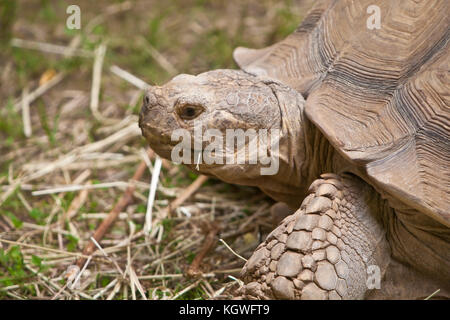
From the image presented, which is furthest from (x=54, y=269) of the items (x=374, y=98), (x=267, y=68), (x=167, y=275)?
(x=374, y=98)

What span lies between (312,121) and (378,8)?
1.95ft

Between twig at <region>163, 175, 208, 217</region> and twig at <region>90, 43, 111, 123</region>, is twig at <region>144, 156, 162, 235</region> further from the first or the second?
twig at <region>90, 43, 111, 123</region>

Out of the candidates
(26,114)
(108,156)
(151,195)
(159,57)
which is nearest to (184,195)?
(151,195)

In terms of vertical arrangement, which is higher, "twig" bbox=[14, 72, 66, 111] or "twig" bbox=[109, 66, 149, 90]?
"twig" bbox=[109, 66, 149, 90]

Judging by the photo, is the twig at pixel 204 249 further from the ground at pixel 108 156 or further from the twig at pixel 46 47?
the twig at pixel 46 47

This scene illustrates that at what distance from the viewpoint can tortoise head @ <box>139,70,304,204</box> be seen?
6.89 feet

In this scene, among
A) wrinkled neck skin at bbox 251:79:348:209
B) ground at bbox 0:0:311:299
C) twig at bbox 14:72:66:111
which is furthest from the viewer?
twig at bbox 14:72:66:111

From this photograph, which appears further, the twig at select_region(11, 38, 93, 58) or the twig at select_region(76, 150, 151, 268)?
the twig at select_region(11, 38, 93, 58)

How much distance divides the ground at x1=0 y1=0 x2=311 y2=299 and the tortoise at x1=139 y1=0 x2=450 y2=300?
53 cm

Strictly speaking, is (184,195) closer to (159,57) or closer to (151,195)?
(151,195)

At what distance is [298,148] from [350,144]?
342 millimetres

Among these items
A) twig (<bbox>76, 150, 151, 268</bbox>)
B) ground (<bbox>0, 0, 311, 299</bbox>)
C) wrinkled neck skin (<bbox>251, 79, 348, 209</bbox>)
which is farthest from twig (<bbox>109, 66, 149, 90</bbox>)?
wrinkled neck skin (<bbox>251, 79, 348, 209</bbox>)
